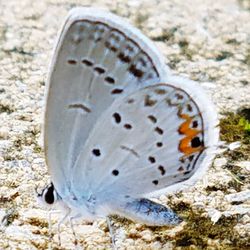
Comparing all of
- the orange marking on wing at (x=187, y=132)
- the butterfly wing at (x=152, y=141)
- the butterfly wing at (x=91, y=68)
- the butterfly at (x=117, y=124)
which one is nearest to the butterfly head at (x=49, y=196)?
the butterfly at (x=117, y=124)

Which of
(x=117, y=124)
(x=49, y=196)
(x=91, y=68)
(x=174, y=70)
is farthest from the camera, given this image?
(x=174, y=70)

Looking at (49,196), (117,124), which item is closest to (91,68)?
(117,124)

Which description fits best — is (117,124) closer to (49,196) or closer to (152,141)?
(152,141)

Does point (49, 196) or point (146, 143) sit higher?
point (146, 143)

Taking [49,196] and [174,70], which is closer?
[49,196]

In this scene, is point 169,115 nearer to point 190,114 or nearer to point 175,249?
point 190,114

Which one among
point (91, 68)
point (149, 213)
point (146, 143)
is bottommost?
point (149, 213)

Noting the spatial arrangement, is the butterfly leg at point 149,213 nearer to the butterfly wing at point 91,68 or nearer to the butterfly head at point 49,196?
the butterfly head at point 49,196

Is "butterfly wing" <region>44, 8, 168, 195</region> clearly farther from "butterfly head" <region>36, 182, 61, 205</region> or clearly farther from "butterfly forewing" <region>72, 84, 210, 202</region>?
"butterfly head" <region>36, 182, 61, 205</region>

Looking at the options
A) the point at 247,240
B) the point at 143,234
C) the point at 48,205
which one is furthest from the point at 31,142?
the point at 247,240
